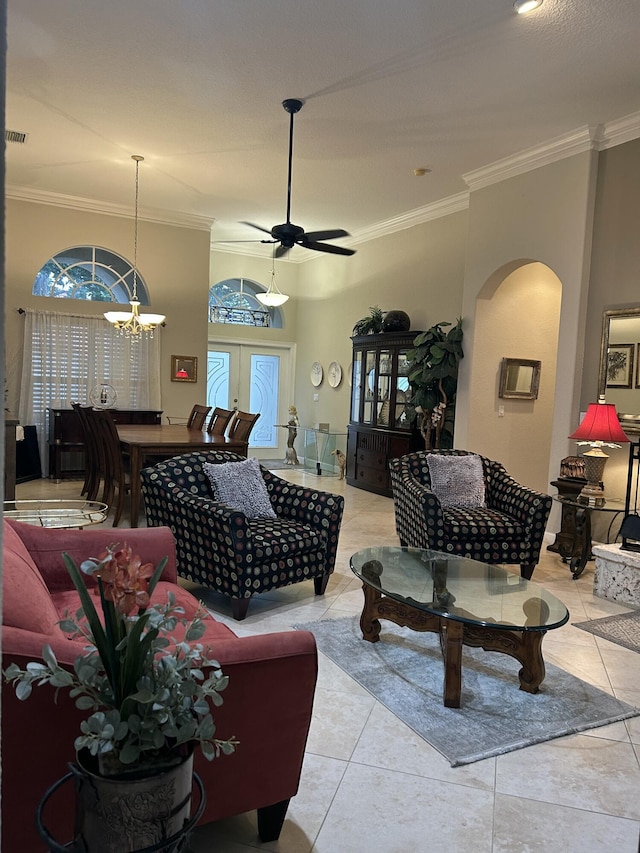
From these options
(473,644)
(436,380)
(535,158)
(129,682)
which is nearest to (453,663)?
(473,644)

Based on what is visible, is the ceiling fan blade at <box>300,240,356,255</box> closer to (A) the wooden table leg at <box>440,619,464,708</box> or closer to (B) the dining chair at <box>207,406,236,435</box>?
(B) the dining chair at <box>207,406,236,435</box>

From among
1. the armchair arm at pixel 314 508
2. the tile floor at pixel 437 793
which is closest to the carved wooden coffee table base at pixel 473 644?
the tile floor at pixel 437 793

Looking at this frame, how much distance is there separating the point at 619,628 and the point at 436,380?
11.1 feet

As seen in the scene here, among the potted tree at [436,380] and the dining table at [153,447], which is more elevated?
the potted tree at [436,380]

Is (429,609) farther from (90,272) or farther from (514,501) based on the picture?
(90,272)

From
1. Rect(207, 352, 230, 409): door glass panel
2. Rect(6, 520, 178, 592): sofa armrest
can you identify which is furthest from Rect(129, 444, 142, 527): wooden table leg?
Rect(207, 352, 230, 409): door glass panel

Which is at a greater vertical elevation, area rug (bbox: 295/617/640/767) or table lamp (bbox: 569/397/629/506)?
table lamp (bbox: 569/397/629/506)

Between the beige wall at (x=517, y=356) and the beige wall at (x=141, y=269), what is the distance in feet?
13.1

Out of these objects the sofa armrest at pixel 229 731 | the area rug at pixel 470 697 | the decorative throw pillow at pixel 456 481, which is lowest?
the area rug at pixel 470 697

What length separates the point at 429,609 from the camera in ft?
8.41

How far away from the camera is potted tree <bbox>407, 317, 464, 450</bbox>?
6.25 m

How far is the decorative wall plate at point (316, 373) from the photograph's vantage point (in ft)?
31.8

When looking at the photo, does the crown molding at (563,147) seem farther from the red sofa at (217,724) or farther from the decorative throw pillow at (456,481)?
the red sofa at (217,724)

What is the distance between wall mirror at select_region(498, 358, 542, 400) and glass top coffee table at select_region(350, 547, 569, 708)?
3347mm
